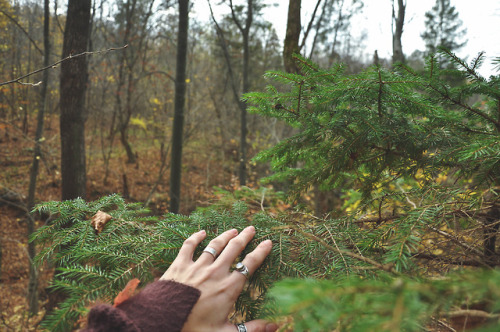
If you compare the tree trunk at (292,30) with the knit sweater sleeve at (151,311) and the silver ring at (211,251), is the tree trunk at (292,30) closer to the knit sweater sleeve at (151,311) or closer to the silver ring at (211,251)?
the silver ring at (211,251)

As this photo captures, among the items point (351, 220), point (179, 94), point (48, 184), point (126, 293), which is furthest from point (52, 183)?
point (351, 220)

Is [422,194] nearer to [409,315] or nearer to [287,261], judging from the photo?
[287,261]

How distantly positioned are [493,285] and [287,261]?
0.75 m

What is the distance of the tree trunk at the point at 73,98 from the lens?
3.49 metres

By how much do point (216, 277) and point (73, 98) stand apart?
12.3ft

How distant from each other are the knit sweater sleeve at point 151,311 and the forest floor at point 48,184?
5.02 m

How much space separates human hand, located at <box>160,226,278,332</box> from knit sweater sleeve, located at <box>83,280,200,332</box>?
0.06m

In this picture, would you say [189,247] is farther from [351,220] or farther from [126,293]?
[351,220]

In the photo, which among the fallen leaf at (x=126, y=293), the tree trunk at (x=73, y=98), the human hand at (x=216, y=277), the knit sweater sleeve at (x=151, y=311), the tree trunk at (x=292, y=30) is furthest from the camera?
the tree trunk at (x=73, y=98)

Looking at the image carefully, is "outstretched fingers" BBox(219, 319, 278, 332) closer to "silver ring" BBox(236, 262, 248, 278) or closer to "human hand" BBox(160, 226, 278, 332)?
"human hand" BBox(160, 226, 278, 332)

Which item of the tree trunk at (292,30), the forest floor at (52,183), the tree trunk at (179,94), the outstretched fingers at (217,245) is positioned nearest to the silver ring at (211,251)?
the outstretched fingers at (217,245)

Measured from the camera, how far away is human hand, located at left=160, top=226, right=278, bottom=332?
95 cm

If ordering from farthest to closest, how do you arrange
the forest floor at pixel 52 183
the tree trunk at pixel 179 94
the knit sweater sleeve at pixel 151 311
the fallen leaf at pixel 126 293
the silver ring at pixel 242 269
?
1. the forest floor at pixel 52 183
2. the tree trunk at pixel 179 94
3. the silver ring at pixel 242 269
4. the fallen leaf at pixel 126 293
5. the knit sweater sleeve at pixel 151 311

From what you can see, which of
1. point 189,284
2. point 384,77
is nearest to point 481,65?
point 384,77
